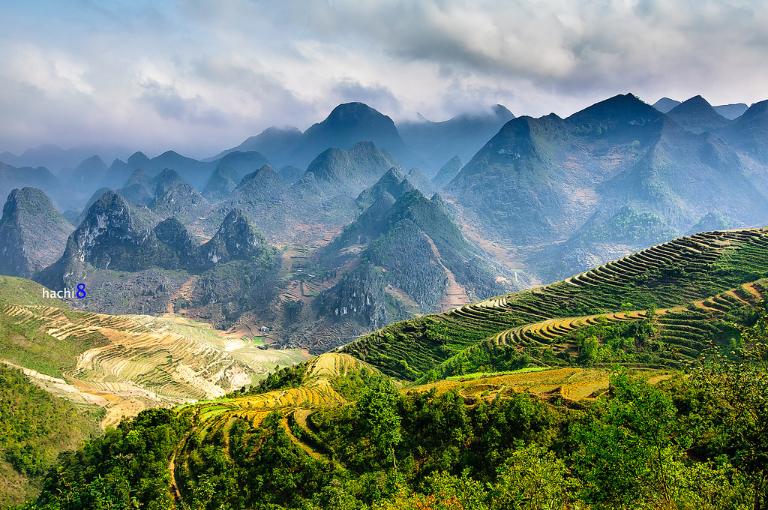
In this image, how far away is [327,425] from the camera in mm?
57938

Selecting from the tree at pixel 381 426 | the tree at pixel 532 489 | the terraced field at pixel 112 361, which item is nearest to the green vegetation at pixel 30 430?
the terraced field at pixel 112 361

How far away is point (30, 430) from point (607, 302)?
131 m

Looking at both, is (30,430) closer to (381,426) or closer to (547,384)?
(381,426)

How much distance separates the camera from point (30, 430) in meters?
92.4

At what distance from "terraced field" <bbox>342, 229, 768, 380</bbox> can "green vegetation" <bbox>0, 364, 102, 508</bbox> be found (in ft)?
220

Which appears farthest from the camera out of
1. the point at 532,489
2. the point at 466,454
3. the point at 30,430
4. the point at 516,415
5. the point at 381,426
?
the point at 30,430

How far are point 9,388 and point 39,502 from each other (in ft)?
171

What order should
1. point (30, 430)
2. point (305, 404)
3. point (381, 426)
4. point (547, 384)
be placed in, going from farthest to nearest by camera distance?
1. point (30, 430)
2. point (305, 404)
3. point (547, 384)
4. point (381, 426)

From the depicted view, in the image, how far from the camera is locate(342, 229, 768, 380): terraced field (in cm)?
9588

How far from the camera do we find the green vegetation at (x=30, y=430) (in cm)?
8356

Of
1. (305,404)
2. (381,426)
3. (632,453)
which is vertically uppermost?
(632,453)

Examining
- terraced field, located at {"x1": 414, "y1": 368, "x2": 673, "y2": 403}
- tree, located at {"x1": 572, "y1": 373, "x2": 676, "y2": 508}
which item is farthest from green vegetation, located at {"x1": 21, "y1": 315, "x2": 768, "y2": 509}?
terraced field, located at {"x1": 414, "y1": 368, "x2": 673, "y2": 403}

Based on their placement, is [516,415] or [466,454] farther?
[466,454]

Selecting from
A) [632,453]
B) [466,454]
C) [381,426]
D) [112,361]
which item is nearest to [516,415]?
[466,454]
